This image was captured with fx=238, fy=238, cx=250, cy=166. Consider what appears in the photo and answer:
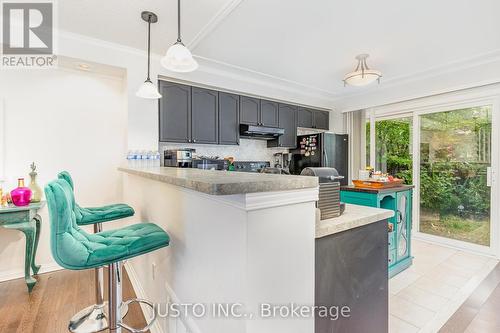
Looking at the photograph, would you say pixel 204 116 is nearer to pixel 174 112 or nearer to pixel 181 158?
pixel 174 112

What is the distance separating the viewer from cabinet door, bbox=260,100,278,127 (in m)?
4.09

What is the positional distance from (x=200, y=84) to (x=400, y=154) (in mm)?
3623

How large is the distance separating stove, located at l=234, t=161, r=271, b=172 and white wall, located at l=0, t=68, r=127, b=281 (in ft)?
5.40

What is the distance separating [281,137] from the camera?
432cm

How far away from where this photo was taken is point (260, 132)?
12.8 feet

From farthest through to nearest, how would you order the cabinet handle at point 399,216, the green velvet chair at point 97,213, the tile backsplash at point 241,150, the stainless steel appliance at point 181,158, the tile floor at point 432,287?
1. the tile backsplash at point 241,150
2. the stainless steel appliance at point 181,158
3. the cabinet handle at point 399,216
4. the tile floor at point 432,287
5. the green velvet chair at point 97,213

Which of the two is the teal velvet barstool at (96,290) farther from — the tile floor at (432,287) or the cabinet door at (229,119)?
the tile floor at (432,287)

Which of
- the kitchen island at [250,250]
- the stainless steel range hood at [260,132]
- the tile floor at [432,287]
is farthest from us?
the stainless steel range hood at [260,132]

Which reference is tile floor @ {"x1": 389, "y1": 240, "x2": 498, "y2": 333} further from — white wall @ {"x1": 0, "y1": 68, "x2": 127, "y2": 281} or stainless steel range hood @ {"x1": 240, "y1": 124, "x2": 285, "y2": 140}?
white wall @ {"x1": 0, "y1": 68, "x2": 127, "y2": 281}

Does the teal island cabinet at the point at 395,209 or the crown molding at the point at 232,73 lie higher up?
the crown molding at the point at 232,73

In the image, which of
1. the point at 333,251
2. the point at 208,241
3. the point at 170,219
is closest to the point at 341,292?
the point at 333,251

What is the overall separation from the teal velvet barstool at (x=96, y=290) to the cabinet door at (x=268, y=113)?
2722 mm

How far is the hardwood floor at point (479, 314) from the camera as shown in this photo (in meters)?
1.77

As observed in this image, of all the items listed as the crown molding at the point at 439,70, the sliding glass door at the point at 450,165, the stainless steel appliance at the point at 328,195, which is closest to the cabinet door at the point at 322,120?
the crown molding at the point at 439,70
